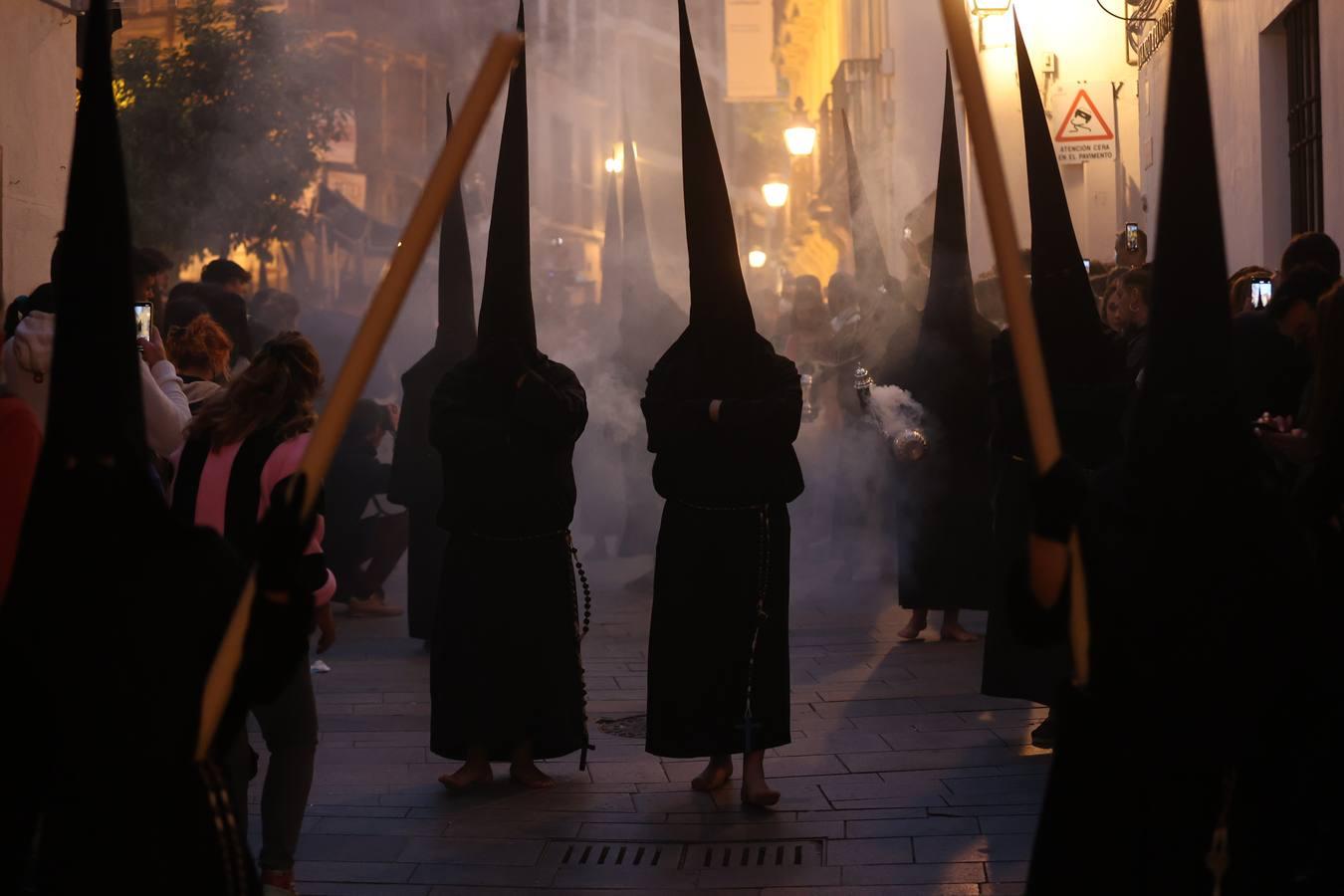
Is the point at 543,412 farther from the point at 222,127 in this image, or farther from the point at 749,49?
the point at 749,49

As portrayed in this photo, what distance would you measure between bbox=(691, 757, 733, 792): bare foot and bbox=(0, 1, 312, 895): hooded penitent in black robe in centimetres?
357

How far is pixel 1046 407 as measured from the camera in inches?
108

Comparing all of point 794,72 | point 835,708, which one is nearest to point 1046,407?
point 835,708

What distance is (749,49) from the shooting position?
121 ft

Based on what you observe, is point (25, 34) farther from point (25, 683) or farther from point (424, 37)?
point (424, 37)

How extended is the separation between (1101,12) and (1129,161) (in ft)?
5.09

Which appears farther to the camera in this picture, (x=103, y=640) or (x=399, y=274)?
(x=103, y=640)

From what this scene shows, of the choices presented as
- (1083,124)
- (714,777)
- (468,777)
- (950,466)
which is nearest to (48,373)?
(468,777)

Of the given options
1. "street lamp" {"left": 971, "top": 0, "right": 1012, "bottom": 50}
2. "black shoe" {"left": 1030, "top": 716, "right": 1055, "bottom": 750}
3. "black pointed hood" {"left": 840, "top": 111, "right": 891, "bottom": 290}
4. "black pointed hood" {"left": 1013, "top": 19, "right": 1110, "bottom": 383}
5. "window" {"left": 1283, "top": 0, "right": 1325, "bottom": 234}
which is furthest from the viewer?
"street lamp" {"left": 971, "top": 0, "right": 1012, "bottom": 50}

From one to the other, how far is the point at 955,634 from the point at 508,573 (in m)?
3.86

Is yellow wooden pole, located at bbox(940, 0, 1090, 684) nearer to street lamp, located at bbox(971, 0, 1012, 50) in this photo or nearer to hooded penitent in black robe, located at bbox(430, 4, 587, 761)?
hooded penitent in black robe, located at bbox(430, 4, 587, 761)

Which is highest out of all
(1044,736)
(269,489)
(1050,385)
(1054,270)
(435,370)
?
(1054,270)

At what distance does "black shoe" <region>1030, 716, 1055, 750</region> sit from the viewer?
6688mm

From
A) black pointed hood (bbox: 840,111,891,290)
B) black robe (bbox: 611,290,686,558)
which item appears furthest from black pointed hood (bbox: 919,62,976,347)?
black robe (bbox: 611,290,686,558)
